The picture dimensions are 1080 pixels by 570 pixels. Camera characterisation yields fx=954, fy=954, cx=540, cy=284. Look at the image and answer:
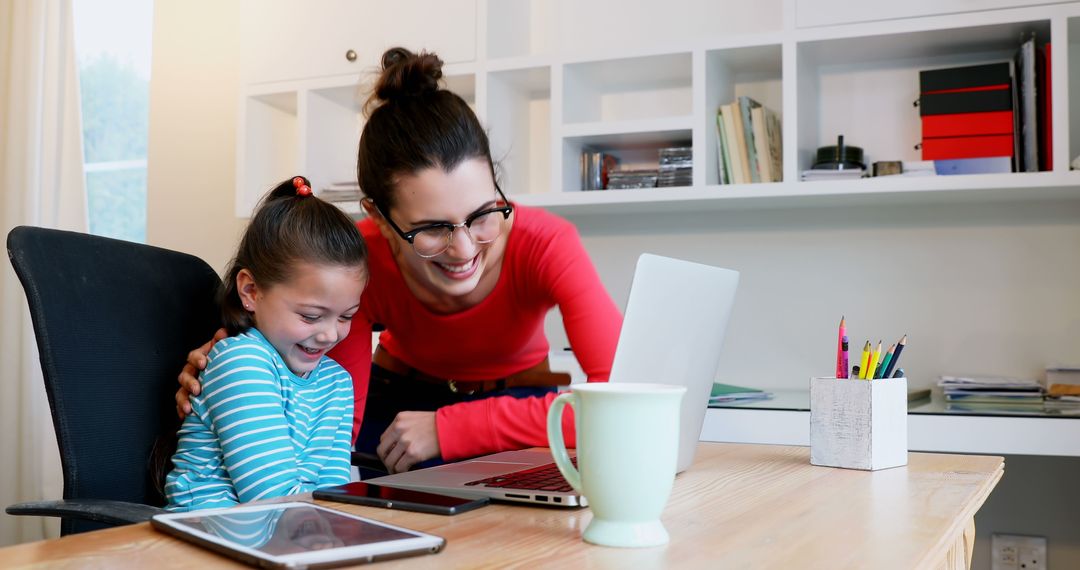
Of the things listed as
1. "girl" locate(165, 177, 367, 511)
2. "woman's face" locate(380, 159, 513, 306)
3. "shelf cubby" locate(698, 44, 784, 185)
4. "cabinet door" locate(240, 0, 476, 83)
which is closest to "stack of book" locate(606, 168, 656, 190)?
"shelf cubby" locate(698, 44, 784, 185)

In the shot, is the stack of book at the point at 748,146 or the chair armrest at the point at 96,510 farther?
the stack of book at the point at 748,146

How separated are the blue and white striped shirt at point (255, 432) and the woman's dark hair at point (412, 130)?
0.30m

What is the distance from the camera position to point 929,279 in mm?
2443

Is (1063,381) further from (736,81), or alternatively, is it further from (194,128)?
(194,128)

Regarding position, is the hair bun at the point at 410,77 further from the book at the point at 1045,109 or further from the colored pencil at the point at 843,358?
the book at the point at 1045,109

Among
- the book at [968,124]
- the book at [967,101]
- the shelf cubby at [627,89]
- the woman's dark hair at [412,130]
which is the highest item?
the shelf cubby at [627,89]

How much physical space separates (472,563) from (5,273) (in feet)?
9.91

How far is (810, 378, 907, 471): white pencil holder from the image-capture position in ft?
3.59

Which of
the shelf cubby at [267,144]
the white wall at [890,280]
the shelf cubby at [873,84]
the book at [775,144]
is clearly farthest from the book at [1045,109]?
the shelf cubby at [267,144]

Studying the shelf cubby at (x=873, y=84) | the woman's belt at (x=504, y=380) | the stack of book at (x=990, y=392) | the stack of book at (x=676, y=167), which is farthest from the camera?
the stack of book at (x=676, y=167)

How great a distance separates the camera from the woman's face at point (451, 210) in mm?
1354

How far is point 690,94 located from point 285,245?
158cm

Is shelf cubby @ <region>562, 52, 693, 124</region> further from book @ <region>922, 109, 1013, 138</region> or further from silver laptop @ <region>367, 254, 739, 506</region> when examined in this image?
silver laptop @ <region>367, 254, 739, 506</region>

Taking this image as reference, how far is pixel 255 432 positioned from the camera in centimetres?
118
